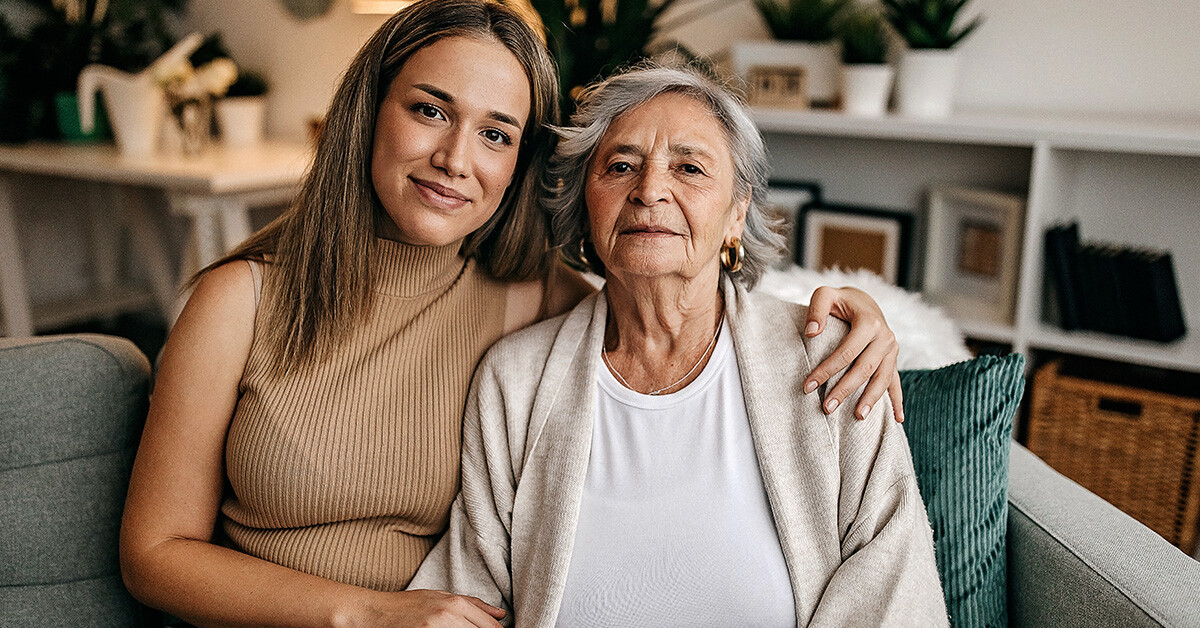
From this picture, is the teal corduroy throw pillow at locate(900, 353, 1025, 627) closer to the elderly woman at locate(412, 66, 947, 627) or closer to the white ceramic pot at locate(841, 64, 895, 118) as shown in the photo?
the elderly woman at locate(412, 66, 947, 627)

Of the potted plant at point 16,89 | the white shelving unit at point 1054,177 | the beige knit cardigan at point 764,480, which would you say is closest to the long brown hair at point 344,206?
the beige knit cardigan at point 764,480

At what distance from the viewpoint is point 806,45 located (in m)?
2.55

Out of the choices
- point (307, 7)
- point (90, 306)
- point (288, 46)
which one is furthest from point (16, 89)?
point (307, 7)

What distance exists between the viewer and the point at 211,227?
9.78 ft

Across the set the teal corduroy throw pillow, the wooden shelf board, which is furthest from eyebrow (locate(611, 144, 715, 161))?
the wooden shelf board

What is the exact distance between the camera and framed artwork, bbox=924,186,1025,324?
7.77 ft

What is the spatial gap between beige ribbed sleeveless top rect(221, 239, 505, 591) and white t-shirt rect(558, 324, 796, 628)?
0.88ft

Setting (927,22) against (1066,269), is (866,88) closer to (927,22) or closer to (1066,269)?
(927,22)

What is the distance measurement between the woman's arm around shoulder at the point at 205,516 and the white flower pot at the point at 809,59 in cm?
183

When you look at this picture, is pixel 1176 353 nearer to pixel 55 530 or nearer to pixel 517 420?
pixel 517 420

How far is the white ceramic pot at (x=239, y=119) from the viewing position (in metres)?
3.72

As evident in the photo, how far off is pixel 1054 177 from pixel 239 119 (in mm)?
3263

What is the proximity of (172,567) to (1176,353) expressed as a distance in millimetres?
2270

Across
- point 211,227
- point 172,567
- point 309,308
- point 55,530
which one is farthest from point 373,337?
point 211,227
